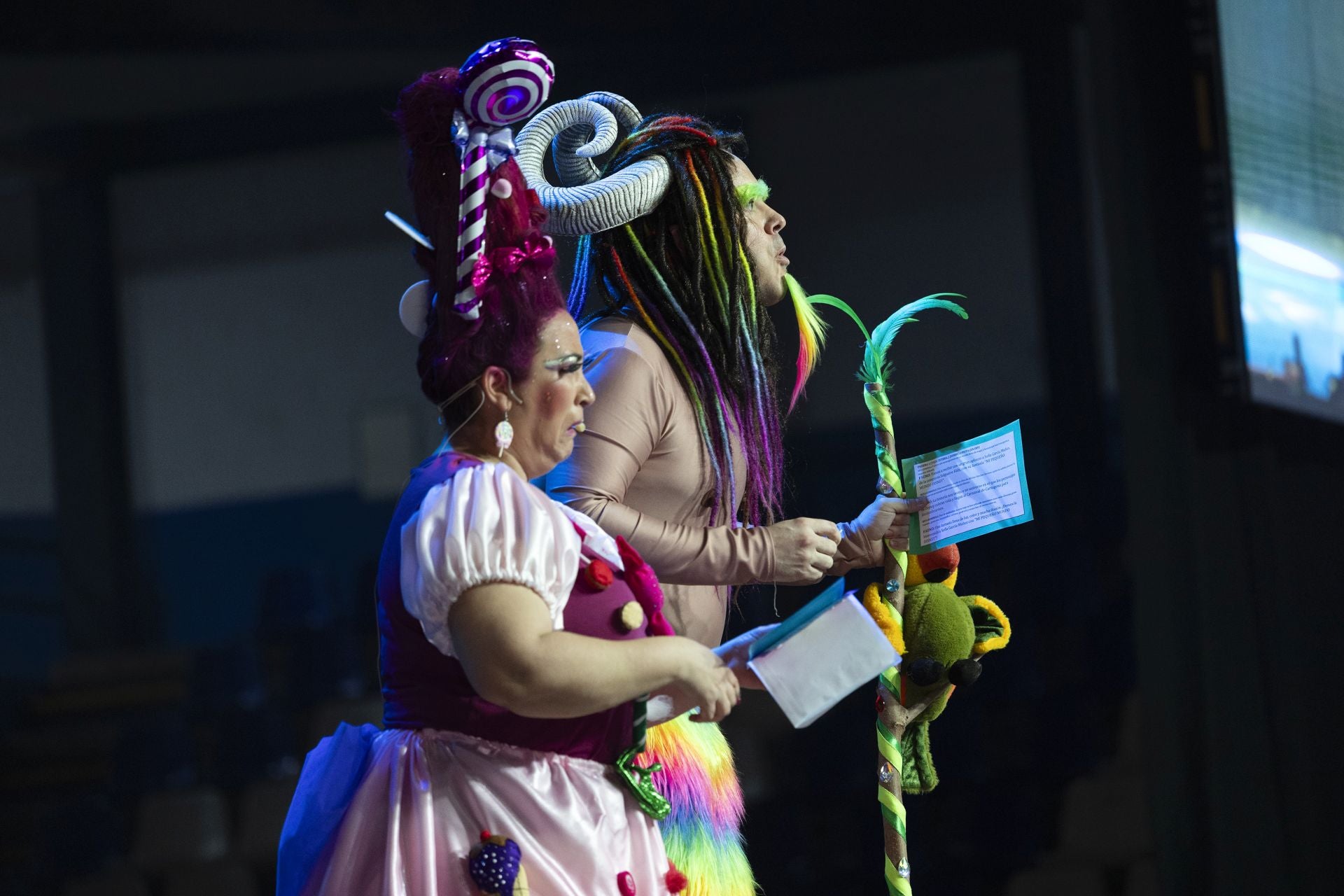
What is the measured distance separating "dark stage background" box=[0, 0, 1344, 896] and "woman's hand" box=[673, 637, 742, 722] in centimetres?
235

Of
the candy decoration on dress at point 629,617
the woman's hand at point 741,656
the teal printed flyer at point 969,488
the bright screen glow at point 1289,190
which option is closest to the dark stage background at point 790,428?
the bright screen glow at point 1289,190

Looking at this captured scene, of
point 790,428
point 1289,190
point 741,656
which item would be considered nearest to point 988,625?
point 741,656

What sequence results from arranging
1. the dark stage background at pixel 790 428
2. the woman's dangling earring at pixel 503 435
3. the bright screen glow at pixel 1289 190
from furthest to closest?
the dark stage background at pixel 790 428
the bright screen glow at pixel 1289 190
the woman's dangling earring at pixel 503 435

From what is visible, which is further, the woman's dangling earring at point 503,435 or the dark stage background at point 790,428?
the dark stage background at point 790,428

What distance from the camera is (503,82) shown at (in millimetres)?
1298

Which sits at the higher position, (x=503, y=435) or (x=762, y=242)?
(x=762, y=242)

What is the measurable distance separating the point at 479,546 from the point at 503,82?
0.43 m

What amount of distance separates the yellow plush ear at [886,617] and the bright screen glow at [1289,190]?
6.83 ft

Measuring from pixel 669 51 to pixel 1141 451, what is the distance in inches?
93.4

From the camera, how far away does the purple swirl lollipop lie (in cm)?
130

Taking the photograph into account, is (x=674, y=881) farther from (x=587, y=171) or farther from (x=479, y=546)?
(x=587, y=171)

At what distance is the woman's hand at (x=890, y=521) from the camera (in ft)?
5.20

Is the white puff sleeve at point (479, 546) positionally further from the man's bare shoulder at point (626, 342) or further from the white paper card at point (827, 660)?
the man's bare shoulder at point (626, 342)

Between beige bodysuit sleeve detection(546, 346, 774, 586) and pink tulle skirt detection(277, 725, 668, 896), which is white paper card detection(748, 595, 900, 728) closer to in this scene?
pink tulle skirt detection(277, 725, 668, 896)
